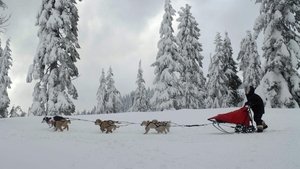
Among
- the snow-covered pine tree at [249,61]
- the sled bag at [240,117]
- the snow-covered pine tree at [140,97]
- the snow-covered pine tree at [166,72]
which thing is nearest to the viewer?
the sled bag at [240,117]

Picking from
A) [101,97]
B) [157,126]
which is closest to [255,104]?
[157,126]

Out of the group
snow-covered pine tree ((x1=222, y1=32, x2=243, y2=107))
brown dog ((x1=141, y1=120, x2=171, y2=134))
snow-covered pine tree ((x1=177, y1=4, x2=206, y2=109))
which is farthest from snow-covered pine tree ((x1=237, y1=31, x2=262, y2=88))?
brown dog ((x1=141, y1=120, x2=171, y2=134))

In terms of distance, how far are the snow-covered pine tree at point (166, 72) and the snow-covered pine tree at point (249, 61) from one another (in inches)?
399

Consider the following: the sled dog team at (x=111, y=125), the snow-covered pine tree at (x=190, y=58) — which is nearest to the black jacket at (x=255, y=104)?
the sled dog team at (x=111, y=125)

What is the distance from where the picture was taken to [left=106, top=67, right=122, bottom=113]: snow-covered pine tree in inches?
2411

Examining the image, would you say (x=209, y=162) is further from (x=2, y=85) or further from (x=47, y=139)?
(x=2, y=85)

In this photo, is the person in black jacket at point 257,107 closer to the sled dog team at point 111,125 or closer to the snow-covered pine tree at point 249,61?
the sled dog team at point 111,125

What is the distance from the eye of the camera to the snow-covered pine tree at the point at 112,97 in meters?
61.2

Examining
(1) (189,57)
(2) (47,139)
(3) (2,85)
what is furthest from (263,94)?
(3) (2,85)

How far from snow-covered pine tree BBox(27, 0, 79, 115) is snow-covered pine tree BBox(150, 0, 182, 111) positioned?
10248 mm

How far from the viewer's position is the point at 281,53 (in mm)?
26859

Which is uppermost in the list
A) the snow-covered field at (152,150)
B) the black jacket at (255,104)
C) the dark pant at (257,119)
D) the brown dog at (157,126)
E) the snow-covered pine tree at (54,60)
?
the snow-covered pine tree at (54,60)

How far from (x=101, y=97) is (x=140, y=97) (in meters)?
Result: 6.56

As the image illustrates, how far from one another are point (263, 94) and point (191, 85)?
14941mm
